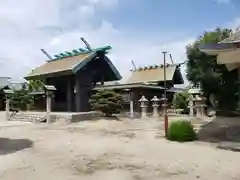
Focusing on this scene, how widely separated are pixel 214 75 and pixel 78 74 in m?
11.3

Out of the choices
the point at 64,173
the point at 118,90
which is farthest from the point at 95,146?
the point at 118,90

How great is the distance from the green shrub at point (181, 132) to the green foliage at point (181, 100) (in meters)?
19.1

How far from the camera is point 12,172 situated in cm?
677

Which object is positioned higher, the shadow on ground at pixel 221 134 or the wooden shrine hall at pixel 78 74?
the wooden shrine hall at pixel 78 74

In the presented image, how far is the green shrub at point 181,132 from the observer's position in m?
10.9

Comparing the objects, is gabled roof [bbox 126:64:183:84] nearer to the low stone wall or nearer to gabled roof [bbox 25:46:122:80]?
gabled roof [bbox 25:46:122:80]

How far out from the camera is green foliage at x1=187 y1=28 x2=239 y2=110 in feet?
54.6

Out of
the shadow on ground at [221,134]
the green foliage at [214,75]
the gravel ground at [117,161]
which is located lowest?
the gravel ground at [117,161]

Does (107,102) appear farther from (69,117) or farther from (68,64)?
(68,64)

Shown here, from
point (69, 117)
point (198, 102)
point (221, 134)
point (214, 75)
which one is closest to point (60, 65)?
point (69, 117)

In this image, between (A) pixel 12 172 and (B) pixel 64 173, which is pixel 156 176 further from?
(A) pixel 12 172

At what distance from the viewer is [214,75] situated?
17609mm

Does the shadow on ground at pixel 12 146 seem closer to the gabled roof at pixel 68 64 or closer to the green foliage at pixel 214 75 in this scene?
the green foliage at pixel 214 75

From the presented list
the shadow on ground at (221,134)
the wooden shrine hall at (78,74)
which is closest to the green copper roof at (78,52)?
the wooden shrine hall at (78,74)
